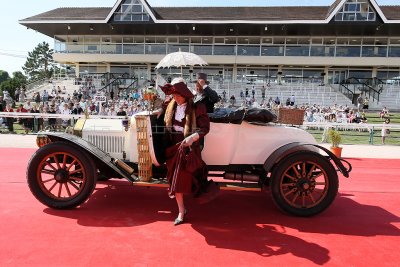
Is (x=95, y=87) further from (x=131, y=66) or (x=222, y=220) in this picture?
(x=222, y=220)

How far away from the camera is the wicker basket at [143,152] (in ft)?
14.0

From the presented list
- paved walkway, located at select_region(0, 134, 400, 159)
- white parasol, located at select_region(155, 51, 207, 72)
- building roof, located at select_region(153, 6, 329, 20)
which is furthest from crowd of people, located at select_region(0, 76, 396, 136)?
building roof, located at select_region(153, 6, 329, 20)

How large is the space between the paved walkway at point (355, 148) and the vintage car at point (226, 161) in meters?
5.86

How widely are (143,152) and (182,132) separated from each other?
57 cm

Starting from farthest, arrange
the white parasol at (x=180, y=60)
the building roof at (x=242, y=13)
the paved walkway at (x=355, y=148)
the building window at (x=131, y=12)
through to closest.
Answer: the building window at (x=131, y=12), the building roof at (x=242, y=13), the white parasol at (x=180, y=60), the paved walkway at (x=355, y=148)

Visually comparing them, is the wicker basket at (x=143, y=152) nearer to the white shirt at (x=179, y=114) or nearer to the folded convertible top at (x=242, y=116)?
the white shirt at (x=179, y=114)

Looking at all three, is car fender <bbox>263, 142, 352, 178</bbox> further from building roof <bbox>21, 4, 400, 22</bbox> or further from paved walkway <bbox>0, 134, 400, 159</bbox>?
building roof <bbox>21, 4, 400, 22</bbox>

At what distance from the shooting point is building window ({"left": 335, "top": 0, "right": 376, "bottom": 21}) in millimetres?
31172

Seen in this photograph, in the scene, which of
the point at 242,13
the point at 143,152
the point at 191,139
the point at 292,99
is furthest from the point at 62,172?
the point at 242,13

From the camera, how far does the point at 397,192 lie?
5914 mm

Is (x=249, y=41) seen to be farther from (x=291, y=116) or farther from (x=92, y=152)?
(x=92, y=152)

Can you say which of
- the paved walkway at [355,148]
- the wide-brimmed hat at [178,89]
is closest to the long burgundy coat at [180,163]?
the wide-brimmed hat at [178,89]

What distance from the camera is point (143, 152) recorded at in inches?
170

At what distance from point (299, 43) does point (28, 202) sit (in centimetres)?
3298
